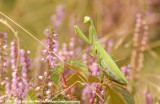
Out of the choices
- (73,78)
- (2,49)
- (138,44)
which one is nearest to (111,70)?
(73,78)

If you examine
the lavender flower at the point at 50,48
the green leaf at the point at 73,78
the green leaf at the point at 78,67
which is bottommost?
the green leaf at the point at 73,78

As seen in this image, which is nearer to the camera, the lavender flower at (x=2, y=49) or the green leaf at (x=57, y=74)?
the green leaf at (x=57, y=74)

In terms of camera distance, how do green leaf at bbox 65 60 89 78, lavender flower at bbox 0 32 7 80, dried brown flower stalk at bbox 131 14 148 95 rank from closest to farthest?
green leaf at bbox 65 60 89 78 < lavender flower at bbox 0 32 7 80 < dried brown flower stalk at bbox 131 14 148 95

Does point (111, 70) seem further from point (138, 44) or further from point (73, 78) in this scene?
point (138, 44)

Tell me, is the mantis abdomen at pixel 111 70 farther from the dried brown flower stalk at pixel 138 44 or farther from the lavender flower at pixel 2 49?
the dried brown flower stalk at pixel 138 44

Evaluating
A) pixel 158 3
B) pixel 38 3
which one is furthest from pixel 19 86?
pixel 38 3

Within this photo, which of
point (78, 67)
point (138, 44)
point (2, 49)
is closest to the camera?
point (78, 67)

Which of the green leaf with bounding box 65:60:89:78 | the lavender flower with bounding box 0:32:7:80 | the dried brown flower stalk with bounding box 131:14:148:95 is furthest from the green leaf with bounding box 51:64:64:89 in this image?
the dried brown flower stalk with bounding box 131:14:148:95

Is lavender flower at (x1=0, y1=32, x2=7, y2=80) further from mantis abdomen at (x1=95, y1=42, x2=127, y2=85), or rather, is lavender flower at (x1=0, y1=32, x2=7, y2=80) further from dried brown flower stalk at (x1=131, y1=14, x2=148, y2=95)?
dried brown flower stalk at (x1=131, y1=14, x2=148, y2=95)

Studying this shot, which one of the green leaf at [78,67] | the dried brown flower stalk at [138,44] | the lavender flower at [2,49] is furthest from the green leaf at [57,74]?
the dried brown flower stalk at [138,44]

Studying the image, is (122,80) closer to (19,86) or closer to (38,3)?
(19,86)

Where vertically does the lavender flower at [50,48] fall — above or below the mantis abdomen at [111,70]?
above
